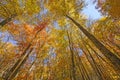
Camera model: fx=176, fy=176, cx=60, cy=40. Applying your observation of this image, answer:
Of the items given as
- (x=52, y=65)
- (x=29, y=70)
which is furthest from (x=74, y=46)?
(x=29, y=70)

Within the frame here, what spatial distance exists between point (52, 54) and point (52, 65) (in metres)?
1.38

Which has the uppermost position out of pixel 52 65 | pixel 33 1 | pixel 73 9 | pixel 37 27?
pixel 33 1

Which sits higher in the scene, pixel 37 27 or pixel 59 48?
pixel 37 27

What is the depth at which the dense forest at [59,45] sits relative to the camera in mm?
12688

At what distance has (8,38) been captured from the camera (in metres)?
16.0

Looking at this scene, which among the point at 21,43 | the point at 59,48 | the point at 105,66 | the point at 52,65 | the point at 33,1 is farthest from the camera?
the point at 52,65

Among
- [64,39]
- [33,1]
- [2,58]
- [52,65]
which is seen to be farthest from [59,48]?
[33,1]

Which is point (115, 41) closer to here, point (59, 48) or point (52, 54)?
point (59, 48)

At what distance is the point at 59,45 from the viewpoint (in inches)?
611

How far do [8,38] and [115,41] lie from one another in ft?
30.6

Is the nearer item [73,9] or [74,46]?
[73,9]

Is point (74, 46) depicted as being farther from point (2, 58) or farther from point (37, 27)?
point (2, 58)

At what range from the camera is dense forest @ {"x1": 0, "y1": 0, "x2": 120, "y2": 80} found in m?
12.7

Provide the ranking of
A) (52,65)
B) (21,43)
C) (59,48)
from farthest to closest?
(52,65) < (59,48) < (21,43)
